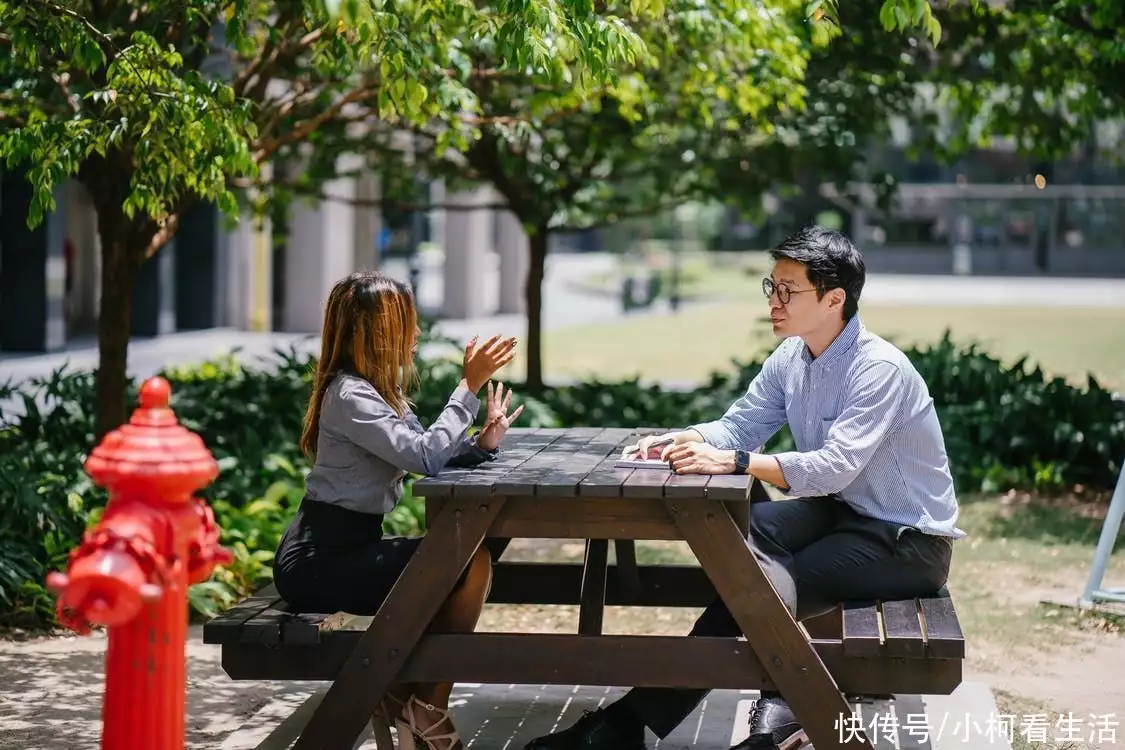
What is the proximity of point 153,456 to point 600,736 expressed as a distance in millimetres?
1914

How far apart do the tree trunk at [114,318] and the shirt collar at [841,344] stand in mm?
4799

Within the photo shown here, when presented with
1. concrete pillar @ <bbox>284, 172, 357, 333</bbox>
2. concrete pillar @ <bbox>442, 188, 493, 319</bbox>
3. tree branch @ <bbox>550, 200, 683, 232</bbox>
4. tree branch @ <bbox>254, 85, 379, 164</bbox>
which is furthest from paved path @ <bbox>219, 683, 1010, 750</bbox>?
concrete pillar @ <bbox>442, 188, 493, 319</bbox>

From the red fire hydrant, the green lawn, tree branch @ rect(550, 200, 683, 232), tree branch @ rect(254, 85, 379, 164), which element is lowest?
the green lawn

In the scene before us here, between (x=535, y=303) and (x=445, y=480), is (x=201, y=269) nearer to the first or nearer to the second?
(x=535, y=303)

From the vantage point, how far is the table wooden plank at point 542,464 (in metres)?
4.14

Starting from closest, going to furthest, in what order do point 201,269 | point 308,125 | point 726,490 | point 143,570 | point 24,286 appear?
point 143,570 → point 726,490 → point 308,125 → point 24,286 → point 201,269

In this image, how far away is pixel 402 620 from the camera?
14.0 ft

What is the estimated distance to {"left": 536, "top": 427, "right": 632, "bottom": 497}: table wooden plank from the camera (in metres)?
4.14

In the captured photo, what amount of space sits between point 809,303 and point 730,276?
52792 millimetres

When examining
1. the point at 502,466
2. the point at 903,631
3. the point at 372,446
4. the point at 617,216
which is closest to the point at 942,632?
the point at 903,631

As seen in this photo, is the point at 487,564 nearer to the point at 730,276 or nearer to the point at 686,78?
the point at 686,78

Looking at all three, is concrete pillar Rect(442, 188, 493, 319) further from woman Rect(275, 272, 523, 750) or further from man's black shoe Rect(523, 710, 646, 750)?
man's black shoe Rect(523, 710, 646, 750)

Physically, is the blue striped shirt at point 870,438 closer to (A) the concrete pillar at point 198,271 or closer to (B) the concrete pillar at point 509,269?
(A) the concrete pillar at point 198,271

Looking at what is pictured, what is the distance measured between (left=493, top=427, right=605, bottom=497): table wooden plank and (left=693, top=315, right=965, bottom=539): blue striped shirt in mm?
702
